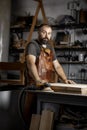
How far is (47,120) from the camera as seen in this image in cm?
267

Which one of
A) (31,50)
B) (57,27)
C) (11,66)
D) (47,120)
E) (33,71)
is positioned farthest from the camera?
(57,27)

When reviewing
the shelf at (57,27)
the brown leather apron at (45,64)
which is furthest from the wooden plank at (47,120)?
the shelf at (57,27)

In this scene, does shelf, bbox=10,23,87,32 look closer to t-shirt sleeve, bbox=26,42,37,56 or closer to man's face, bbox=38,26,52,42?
man's face, bbox=38,26,52,42

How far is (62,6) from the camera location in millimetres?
5898

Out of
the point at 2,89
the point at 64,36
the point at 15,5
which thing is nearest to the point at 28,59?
the point at 2,89

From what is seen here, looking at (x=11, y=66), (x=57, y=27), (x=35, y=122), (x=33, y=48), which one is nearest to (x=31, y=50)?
(x=33, y=48)

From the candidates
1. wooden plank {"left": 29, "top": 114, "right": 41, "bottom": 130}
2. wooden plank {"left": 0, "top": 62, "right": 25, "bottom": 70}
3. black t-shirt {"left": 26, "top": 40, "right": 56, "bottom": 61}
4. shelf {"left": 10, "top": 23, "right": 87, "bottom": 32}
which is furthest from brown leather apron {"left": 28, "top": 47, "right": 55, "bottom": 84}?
shelf {"left": 10, "top": 23, "right": 87, "bottom": 32}

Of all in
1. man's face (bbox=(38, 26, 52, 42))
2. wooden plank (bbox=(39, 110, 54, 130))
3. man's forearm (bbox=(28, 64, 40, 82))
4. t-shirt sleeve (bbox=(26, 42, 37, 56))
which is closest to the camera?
wooden plank (bbox=(39, 110, 54, 130))

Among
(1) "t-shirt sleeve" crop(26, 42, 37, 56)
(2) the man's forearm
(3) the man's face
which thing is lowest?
(2) the man's forearm

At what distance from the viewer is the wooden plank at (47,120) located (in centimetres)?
266

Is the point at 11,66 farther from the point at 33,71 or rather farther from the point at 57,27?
the point at 33,71

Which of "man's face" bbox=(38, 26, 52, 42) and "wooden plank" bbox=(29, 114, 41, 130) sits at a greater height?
"man's face" bbox=(38, 26, 52, 42)

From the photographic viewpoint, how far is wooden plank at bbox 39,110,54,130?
2656mm

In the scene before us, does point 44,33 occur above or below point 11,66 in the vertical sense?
above
